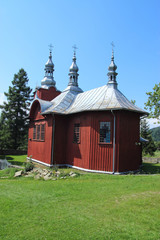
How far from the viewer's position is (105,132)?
41.0 ft

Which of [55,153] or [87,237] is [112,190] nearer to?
[87,237]

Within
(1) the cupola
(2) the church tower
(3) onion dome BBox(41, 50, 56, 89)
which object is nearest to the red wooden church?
(1) the cupola

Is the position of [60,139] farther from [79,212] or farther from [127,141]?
[79,212]

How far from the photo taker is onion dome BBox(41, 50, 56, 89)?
75.9 feet

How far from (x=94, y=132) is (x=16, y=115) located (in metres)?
23.2

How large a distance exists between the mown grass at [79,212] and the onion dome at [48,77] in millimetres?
16973

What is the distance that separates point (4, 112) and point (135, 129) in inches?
1029

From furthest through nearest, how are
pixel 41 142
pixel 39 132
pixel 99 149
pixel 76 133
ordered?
pixel 39 132 → pixel 41 142 → pixel 76 133 → pixel 99 149

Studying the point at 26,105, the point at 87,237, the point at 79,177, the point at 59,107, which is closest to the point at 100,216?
the point at 87,237

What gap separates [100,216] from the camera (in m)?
4.80

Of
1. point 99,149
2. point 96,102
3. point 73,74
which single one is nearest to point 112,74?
point 96,102

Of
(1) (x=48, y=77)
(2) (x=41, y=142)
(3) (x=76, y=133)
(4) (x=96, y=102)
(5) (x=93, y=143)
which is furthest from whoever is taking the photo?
(1) (x=48, y=77)

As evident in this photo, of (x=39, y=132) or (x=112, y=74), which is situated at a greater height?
(x=112, y=74)

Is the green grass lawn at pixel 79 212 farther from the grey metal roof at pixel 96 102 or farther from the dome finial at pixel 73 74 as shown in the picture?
the dome finial at pixel 73 74
